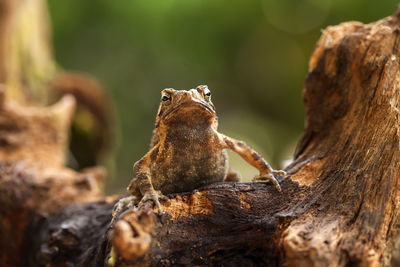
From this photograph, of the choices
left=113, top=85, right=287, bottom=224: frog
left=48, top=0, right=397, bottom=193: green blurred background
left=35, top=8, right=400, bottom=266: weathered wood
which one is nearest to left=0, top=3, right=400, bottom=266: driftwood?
left=35, top=8, right=400, bottom=266: weathered wood

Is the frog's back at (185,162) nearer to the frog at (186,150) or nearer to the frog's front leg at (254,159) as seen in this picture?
the frog at (186,150)

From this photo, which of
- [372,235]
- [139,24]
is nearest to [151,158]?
[372,235]

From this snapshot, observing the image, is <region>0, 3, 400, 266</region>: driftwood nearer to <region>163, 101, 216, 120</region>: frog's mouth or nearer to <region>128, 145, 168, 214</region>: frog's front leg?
<region>128, 145, 168, 214</region>: frog's front leg

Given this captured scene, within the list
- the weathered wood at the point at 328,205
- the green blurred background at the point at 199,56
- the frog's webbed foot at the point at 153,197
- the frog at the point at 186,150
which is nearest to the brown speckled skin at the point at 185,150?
the frog at the point at 186,150

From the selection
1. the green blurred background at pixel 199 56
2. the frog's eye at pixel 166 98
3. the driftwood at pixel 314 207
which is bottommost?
the driftwood at pixel 314 207

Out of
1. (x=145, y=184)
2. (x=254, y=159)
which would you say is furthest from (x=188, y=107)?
(x=254, y=159)

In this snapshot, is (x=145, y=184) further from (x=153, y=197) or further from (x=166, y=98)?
(x=166, y=98)

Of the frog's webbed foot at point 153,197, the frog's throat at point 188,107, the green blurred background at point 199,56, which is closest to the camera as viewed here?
the frog's webbed foot at point 153,197
